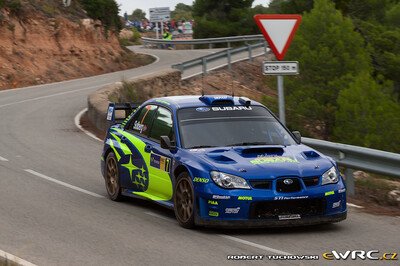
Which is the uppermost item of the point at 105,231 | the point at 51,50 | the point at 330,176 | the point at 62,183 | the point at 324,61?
the point at 330,176

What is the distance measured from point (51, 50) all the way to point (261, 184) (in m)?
36.3

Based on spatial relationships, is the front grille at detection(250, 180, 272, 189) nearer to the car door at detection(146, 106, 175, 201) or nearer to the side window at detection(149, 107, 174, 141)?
the car door at detection(146, 106, 175, 201)

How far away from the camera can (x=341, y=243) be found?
8969 mm

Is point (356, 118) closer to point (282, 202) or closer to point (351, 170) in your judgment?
point (351, 170)

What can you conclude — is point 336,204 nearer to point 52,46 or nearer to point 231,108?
point 231,108

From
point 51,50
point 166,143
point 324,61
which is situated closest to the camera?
point 166,143

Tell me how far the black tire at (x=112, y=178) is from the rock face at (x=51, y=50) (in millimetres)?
27337

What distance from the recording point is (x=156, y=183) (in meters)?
10.8

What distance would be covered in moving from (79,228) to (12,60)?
107 feet

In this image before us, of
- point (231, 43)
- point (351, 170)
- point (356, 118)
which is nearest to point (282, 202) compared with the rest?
point (351, 170)

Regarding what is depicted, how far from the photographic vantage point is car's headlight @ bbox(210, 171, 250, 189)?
9.28m

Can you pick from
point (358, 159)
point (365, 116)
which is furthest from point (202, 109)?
point (365, 116)

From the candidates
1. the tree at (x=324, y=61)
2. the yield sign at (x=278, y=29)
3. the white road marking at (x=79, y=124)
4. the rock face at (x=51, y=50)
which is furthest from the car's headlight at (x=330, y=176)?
the tree at (x=324, y=61)

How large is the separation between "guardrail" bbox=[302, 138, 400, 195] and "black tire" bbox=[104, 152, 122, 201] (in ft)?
10.3
